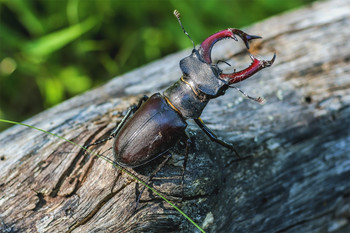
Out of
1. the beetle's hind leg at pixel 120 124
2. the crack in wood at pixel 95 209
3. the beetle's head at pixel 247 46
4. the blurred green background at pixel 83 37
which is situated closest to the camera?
the crack in wood at pixel 95 209

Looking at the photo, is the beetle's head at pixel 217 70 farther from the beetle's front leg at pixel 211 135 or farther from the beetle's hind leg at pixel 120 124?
the beetle's hind leg at pixel 120 124

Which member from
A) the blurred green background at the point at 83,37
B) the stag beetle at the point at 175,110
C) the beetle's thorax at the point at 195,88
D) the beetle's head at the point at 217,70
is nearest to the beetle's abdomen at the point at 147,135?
the stag beetle at the point at 175,110

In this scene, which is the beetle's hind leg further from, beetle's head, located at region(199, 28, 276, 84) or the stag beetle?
beetle's head, located at region(199, 28, 276, 84)

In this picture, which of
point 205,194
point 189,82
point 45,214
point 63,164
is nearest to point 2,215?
point 45,214

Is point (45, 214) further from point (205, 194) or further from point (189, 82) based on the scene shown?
point (189, 82)

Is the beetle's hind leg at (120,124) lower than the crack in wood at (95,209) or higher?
higher
